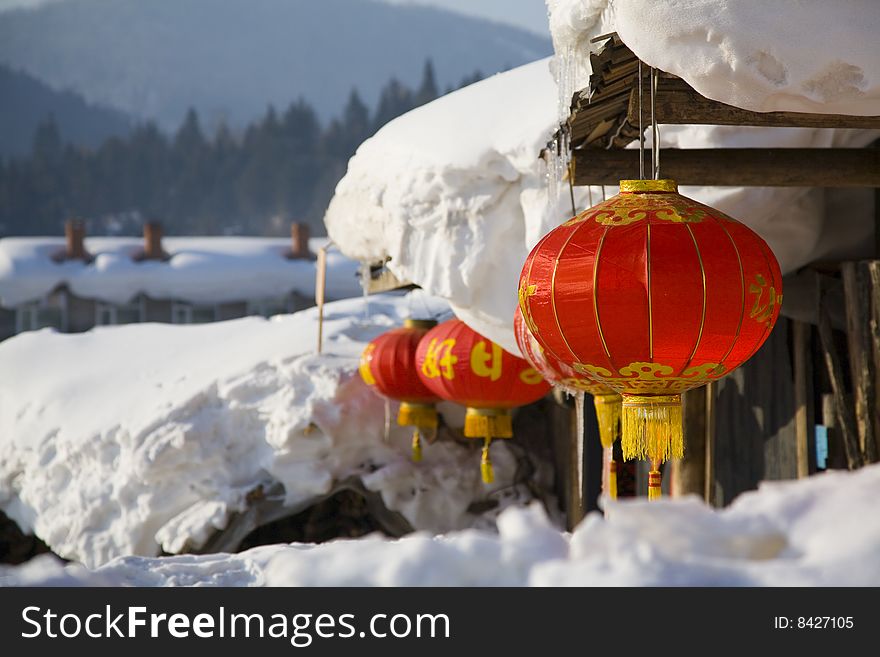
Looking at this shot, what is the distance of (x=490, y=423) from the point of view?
5.91 m

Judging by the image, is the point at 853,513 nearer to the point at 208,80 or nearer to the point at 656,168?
the point at 656,168

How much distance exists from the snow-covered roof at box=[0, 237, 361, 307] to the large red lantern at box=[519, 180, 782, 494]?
17.7 metres

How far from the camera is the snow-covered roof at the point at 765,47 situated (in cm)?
232

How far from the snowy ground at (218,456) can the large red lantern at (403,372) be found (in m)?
0.61

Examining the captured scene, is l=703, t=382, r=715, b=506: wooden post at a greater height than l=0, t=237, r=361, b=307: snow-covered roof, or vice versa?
l=0, t=237, r=361, b=307: snow-covered roof

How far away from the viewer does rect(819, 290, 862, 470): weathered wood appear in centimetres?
416

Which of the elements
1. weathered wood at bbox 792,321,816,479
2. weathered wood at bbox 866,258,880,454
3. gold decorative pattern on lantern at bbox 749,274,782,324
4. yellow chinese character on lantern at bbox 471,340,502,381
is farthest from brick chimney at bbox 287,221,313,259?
gold decorative pattern on lantern at bbox 749,274,782,324

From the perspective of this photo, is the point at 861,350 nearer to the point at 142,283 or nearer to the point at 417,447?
the point at 417,447

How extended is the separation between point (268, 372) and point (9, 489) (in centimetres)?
214

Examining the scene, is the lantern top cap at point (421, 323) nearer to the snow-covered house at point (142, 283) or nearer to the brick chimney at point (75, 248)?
the snow-covered house at point (142, 283)

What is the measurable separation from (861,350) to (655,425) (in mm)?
1415

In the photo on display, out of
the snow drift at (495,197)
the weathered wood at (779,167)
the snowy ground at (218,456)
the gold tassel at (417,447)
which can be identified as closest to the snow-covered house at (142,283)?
the snowy ground at (218,456)

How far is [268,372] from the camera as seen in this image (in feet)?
25.4

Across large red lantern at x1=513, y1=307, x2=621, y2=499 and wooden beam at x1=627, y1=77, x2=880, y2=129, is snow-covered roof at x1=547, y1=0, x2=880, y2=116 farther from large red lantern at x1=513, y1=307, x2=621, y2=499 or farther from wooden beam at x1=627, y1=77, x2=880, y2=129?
large red lantern at x1=513, y1=307, x2=621, y2=499
